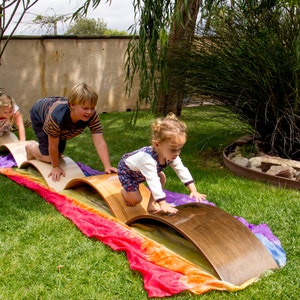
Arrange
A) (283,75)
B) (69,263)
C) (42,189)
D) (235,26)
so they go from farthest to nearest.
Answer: (235,26) < (283,75) < (42,189) < (69,263)

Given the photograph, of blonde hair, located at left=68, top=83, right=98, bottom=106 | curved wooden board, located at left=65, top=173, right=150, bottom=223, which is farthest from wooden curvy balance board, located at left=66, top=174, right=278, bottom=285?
blonde hair, located at left=68, top=83, right=98, bottom=106

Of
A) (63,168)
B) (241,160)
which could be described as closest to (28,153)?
(63,168)

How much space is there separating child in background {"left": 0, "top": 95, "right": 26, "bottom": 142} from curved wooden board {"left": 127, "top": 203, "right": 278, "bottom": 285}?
3.60m

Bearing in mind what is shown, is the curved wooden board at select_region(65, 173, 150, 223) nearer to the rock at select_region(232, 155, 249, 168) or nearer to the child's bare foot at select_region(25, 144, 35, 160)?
the child's bare foot at select_region(25, 144, 35, 160)

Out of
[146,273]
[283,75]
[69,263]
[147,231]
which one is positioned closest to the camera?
[146,273]

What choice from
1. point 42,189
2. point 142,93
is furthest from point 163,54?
point 42,189

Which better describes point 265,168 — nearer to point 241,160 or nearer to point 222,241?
point 241,160

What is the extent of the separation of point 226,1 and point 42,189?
4.07 metres

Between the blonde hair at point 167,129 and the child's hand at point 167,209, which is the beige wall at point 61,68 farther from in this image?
the child's hand at point 167,209

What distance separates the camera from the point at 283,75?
16.5 feet

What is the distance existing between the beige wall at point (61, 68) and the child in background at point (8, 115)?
8.39 ft

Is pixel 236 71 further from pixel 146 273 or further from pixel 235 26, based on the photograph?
pixel 146 273

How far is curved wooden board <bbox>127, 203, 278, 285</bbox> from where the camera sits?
2635mm

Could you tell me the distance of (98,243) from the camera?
319 centimetres
